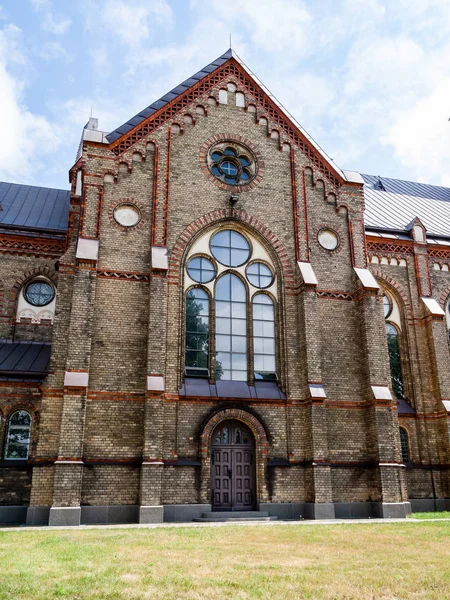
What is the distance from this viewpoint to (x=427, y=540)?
11797mm

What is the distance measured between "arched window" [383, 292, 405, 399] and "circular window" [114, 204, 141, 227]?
440 inches

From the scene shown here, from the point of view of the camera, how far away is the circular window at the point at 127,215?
19453 mm

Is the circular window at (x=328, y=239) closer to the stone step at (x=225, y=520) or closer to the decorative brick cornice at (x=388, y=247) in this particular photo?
the decorative brick cornice at (x=388, y=247)

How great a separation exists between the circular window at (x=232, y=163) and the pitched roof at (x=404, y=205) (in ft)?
21.3

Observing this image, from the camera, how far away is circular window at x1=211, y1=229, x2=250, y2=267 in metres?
20.4

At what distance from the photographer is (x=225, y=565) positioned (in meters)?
8.56

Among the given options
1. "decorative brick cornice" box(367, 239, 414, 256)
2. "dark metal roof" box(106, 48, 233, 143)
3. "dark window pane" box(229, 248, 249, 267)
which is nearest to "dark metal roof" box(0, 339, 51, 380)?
"dark window pane" box(229, 248, 249, 267)

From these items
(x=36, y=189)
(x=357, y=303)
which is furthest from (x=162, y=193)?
(x=36, y=189)

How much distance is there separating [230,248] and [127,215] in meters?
3.88

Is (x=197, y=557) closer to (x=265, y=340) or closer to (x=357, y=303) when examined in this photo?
(x=265, y=340)

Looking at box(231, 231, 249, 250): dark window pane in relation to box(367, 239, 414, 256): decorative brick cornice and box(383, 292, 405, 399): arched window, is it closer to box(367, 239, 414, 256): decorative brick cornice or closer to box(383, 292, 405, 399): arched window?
box(367, 239, 414, 256): decorative brick cornice

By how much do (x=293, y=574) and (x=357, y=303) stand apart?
14.1 metres

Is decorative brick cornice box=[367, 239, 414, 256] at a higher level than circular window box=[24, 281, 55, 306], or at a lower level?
higher

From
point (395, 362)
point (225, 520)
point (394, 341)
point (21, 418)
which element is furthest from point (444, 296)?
point (21, 418)
